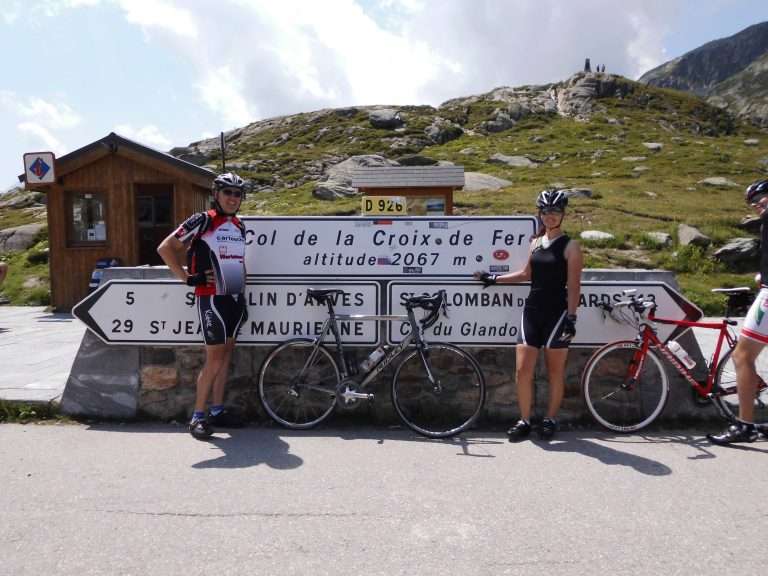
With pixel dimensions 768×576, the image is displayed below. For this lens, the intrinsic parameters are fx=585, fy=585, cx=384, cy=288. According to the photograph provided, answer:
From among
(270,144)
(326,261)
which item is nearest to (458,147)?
(270,144)

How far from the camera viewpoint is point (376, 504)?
12.0ft

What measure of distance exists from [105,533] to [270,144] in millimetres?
81813

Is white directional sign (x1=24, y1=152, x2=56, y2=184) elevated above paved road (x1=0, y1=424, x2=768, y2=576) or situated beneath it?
elevated above

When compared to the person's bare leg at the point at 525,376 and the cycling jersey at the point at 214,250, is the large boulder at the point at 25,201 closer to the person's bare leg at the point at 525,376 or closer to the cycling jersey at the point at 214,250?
the cycling jersey at the point at 214,250

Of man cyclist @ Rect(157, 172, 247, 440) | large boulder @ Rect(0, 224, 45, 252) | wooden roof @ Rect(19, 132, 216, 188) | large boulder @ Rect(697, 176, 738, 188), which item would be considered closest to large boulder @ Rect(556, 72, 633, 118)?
large boulder @ Rect(697, 176, 738, 188)

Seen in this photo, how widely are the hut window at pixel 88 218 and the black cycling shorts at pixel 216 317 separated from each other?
9054 millimetres

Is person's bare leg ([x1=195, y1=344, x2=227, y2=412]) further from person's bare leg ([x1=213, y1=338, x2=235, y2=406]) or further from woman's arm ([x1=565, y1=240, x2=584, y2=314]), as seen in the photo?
woman's arm ([x1=565, y1=240, x2=584, y2=314])

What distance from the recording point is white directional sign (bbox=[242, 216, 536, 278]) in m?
5.57

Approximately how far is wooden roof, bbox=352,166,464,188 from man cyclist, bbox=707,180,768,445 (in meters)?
Answer: 7.18

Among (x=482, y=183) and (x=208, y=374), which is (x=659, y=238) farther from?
(x=482, y=183)

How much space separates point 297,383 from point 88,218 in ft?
32.3

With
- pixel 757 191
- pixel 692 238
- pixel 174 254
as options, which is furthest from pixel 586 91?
pixel 174 254

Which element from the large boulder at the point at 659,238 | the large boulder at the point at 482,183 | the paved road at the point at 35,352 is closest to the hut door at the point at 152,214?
the paved road at the point at 35,352

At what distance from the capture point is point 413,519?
3449 millimetres
